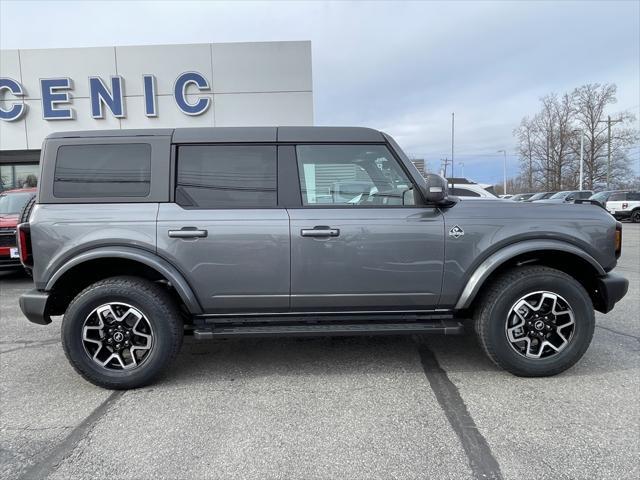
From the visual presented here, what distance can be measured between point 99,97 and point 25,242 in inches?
489

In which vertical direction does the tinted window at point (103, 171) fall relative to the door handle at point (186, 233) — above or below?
above

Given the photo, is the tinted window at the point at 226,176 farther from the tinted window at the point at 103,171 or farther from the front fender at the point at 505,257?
the front fender at the point at 505,257

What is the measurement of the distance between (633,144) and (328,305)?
195 ft

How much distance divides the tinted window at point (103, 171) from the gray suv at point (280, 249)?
0.01 metres

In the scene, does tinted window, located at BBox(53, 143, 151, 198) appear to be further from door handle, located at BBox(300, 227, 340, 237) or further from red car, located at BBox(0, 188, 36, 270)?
red car, located at BBox(0, 188, 36, 270)

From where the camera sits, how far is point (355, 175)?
3412 millimetres

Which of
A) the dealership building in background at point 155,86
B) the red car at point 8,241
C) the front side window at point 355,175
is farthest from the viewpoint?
the dealership building in background at point 155,86

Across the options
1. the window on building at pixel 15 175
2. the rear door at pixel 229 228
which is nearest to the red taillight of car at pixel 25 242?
the rear door at pixel 229 228

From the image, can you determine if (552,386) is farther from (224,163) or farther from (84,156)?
(84,156)

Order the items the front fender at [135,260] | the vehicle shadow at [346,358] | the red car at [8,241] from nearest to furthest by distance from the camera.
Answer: the front fender at [135,260]
the vehicle shadow at [346,358]
the red car at [8,241]

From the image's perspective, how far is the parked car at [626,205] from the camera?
2156cm

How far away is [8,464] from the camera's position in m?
2.40

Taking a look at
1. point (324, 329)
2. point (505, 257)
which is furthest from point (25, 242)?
point (505, 257)

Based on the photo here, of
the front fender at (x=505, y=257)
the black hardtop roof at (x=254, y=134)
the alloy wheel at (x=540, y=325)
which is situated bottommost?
the alloy wheel at (x=540, y=325)
